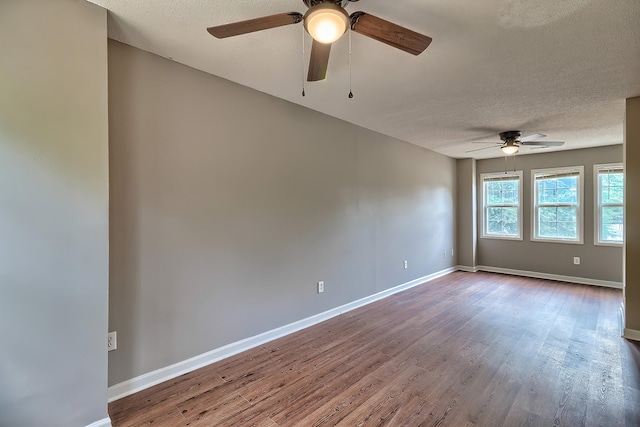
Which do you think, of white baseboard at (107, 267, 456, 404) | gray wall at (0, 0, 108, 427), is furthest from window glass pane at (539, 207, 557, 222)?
gray wall at (0, 0, 108, 427)

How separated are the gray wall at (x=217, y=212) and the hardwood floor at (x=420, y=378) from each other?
37cm

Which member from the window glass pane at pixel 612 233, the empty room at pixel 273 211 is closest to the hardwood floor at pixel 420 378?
the empty room at pixel 273 211

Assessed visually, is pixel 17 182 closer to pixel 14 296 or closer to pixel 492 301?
pixel 14 296

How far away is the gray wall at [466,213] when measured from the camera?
616cm

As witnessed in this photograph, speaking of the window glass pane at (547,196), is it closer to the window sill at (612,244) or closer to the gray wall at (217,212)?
the window sill at (612,244)

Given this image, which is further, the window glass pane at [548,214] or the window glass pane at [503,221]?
the window glass pane at [503,221]

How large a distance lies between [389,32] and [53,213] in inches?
79.9

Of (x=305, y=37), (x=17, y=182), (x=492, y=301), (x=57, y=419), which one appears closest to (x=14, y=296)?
(x=17, y=182)

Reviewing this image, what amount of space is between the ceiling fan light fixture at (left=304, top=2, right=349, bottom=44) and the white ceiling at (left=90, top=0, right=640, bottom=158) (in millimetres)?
375

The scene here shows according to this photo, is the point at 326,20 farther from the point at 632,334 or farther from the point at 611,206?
the point at 611,206

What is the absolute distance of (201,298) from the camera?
2.43m

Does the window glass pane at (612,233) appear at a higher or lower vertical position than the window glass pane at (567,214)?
lower

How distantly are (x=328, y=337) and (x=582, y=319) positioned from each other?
3090mm

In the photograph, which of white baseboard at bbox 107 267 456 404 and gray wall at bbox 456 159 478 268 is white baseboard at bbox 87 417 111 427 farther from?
gray wall at bbox 456 159 478 268
